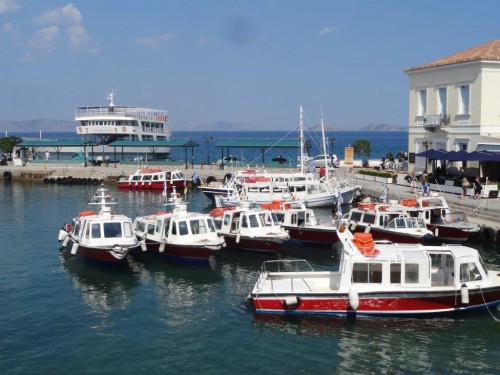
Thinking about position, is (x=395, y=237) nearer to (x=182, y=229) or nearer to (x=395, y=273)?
(x=395, y=273)

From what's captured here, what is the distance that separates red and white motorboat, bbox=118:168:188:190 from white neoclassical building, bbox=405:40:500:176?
82.5 ft

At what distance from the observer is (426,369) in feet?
63.3

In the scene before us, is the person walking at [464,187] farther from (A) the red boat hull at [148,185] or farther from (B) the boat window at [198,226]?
(A) the red boat hull at [148,185]

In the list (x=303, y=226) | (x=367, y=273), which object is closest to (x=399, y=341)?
(x=367, y=273)

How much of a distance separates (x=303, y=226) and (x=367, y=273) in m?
12.8

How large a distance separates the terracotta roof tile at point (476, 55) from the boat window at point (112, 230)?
30904 mm

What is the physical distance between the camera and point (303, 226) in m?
35.9

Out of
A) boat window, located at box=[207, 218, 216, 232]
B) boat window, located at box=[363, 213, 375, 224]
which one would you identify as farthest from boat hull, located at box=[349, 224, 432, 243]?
boat window, located at box=[207, 218, 216, 232]

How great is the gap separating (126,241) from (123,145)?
5590cm

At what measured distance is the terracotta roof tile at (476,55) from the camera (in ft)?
156

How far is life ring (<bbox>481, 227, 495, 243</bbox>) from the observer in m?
35.2

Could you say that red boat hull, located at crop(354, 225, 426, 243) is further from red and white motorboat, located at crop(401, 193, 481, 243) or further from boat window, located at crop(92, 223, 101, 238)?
boat window, located at crop(92, 223, 101, 238)

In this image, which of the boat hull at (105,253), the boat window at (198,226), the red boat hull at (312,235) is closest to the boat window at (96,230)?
the boat hull at (105,253)

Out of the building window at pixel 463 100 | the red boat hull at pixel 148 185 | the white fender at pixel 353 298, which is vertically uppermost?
the building window at pixel 463 100
